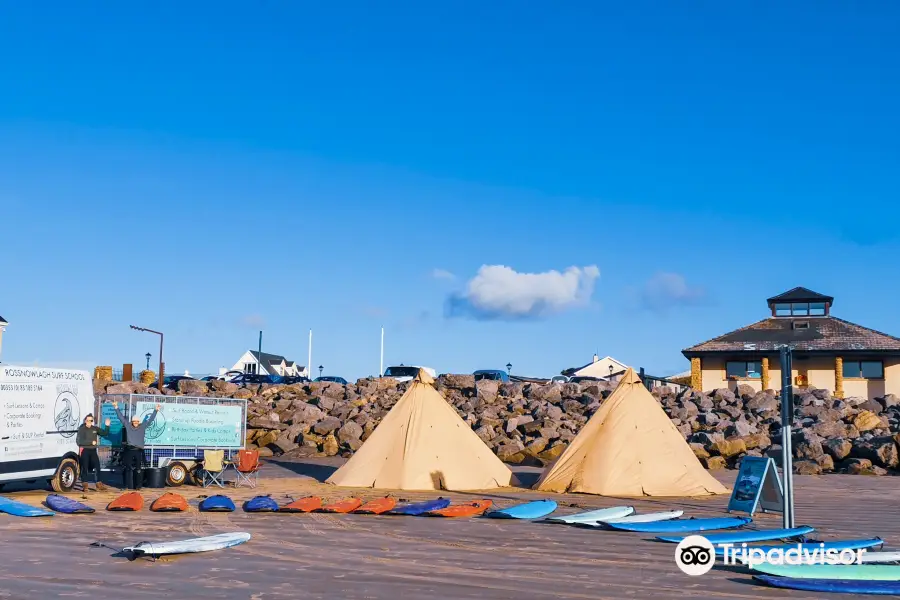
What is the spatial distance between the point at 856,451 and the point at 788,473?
53.3 ft

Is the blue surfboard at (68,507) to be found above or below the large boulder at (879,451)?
below

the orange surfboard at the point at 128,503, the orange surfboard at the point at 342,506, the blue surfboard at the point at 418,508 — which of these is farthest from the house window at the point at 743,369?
the orange surfboard at the point at 128,503

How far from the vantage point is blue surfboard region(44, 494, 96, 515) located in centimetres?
1617

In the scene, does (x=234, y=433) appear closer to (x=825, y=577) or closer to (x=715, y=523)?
(x=715, y=523)

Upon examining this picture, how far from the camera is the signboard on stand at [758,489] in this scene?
15893 mm

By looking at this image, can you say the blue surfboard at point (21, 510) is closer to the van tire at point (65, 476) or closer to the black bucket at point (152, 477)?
the van tire at point (65, 476)

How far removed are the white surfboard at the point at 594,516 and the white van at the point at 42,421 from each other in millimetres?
10953

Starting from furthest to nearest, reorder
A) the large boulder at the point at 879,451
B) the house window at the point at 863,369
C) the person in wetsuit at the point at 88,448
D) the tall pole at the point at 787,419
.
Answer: the house window at the point at 863,369 < the large boulder at the point at 879,451 < the person in wetsuit at the point at 88,448 < the tall pole at the point at 787,419

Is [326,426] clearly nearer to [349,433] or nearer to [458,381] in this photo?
[349,433]

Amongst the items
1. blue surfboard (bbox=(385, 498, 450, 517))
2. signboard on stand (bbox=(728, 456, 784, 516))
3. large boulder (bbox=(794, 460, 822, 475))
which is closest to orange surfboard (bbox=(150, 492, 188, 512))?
blue surfboard (bbox=(385, 498, 450, 517))

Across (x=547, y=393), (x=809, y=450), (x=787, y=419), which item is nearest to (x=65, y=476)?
(x=787, y=419)

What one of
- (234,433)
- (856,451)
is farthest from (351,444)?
(856,451)

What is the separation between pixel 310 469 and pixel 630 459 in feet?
36.4

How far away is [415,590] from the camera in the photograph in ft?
31.2
